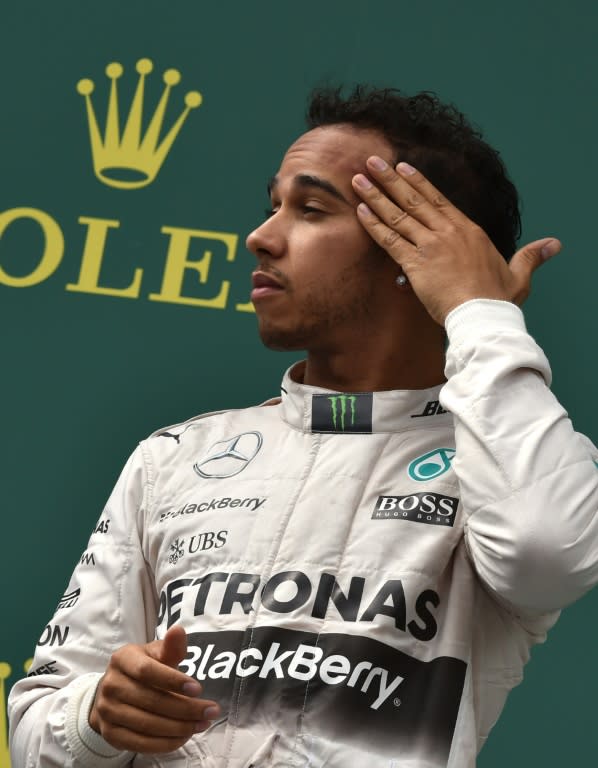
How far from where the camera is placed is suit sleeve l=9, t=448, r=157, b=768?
1.29 meters

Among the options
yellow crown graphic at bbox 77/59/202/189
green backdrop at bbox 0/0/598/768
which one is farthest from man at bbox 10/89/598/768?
yellow crown graphic at bbox 77/59/202/189

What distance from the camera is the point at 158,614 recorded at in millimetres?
1435

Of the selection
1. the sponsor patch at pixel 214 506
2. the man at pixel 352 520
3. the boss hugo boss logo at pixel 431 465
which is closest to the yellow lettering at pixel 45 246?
the man at pixel 352 520

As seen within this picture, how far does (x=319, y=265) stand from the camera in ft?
4.80

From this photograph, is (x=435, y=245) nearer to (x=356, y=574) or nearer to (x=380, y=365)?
(x=380, y=365)

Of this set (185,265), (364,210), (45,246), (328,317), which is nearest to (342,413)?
(328,317)

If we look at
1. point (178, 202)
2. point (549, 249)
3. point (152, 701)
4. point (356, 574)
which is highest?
point (178, 202)

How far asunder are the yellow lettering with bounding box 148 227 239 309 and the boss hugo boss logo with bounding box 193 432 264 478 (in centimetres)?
48

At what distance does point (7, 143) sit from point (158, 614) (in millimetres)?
867

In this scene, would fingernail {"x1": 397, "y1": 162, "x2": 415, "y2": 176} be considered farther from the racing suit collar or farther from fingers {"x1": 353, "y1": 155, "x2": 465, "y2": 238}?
the racing suit collar

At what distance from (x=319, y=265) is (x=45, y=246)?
0.64 m

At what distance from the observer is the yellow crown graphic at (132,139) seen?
6.54 feet

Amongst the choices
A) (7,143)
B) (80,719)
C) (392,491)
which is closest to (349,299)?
(392,491)

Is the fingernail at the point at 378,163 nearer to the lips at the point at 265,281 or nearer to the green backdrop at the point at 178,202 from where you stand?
the lips at the point at 265,281
